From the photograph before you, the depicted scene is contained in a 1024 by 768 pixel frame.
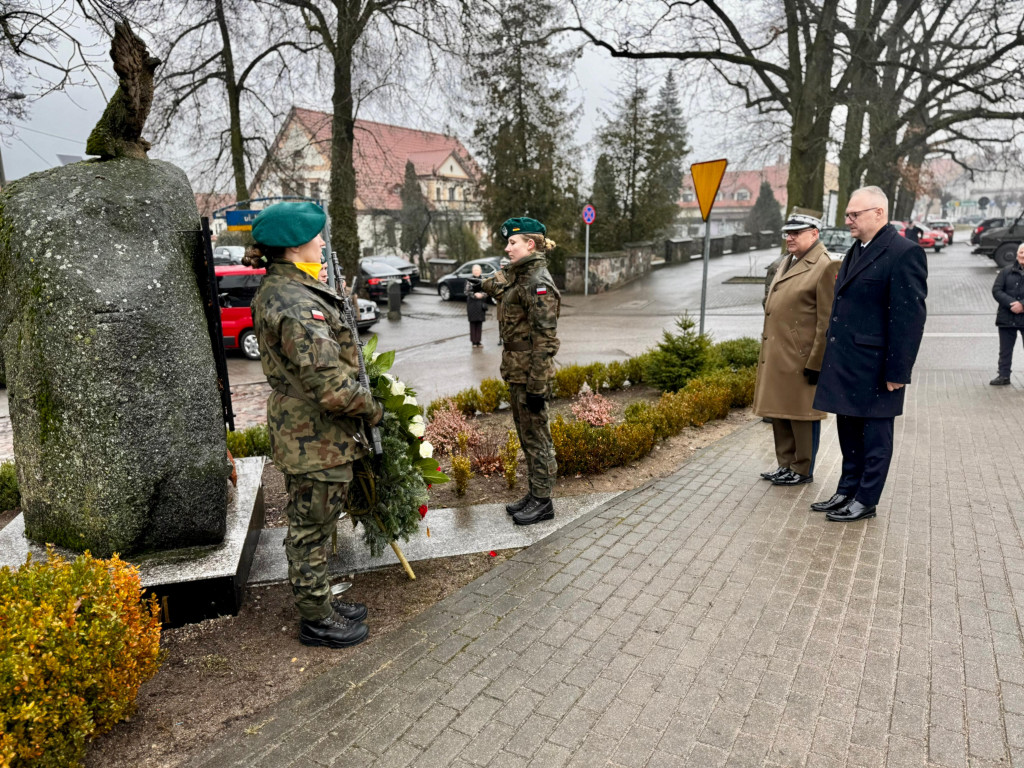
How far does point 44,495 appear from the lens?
333 centimetres

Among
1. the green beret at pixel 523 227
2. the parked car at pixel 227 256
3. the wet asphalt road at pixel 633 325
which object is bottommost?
the wet asphalt road at pixel 633 325

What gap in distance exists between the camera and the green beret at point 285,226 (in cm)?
305

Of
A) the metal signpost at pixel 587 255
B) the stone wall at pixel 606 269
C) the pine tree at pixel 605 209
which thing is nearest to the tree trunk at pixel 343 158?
the metal signpost at pixel 587 255

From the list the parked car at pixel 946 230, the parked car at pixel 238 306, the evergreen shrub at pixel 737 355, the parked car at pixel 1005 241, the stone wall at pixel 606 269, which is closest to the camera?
the evergreen shrub at pixel 737 355

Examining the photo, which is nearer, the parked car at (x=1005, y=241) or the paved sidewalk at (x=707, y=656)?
the paved sidewalk at (x=707, y=656)

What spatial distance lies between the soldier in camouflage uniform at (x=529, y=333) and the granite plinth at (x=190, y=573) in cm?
186

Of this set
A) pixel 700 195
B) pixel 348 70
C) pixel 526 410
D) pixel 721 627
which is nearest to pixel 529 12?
pixel 348 70

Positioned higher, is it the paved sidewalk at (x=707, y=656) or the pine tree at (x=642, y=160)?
the pine tree at (x=642, y=160)

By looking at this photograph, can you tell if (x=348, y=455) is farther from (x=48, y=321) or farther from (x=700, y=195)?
(x=700, y=195)

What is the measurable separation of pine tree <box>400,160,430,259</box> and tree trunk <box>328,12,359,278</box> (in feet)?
39.3

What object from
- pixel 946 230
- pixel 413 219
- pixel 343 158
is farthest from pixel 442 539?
pixel 946 230

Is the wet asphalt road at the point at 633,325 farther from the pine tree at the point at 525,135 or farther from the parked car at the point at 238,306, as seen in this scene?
the pine tree at the point at 525,135

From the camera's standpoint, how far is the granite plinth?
11.0 feet

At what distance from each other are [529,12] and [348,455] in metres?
24.5
